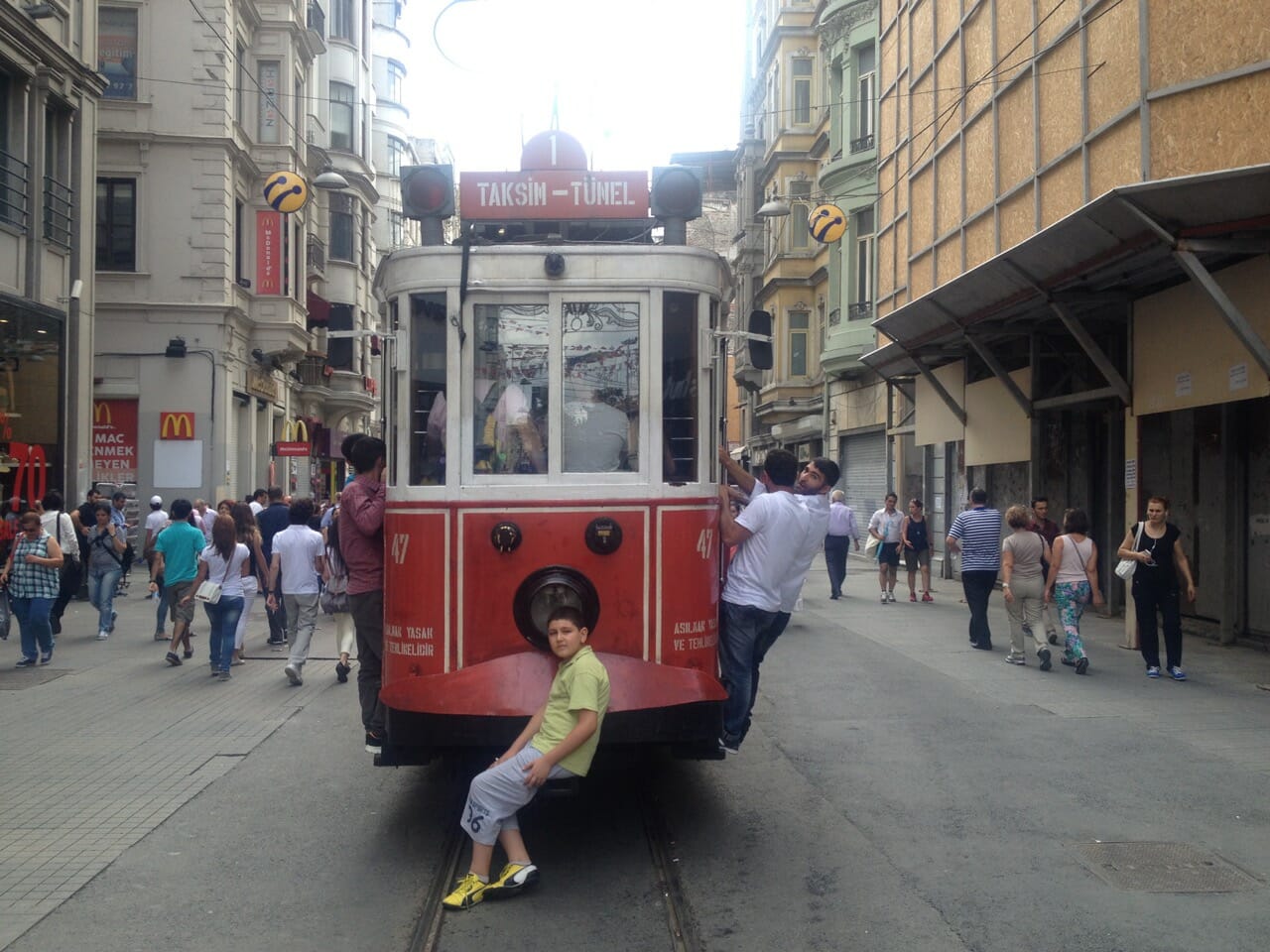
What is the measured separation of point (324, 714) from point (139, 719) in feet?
4.67

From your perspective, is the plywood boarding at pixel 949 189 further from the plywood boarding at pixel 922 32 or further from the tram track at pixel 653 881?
the tram track at pixel 653 881

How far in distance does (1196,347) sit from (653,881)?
8.91 m

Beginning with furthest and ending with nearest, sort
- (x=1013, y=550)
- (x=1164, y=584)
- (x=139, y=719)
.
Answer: (x=1013, y=550) → (x=1164, y=584) → (x=139, y=719)

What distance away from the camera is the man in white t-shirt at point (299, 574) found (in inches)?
459

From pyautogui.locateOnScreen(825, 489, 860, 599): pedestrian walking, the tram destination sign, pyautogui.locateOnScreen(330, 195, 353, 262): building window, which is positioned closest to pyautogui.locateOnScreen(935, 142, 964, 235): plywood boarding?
pyautogui.locateOnScreen(825, 489, 860, 599): pedestrian walking

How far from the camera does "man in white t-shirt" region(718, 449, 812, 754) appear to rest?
22.0 feet

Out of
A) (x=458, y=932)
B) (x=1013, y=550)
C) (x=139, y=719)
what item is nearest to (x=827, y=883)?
(x=458, y=932)

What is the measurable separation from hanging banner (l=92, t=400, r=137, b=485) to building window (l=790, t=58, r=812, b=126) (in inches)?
834

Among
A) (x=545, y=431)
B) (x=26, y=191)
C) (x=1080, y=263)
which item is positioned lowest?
(x=545, y=431)

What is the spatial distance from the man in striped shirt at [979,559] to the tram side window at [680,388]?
785 cm

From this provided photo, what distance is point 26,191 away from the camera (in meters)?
17.5

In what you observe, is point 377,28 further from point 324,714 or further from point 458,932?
point 458,932

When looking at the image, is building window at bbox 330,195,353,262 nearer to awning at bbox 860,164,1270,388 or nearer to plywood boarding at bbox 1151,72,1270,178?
awning at bbox 860,164,1270,388

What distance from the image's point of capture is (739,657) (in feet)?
22.1
